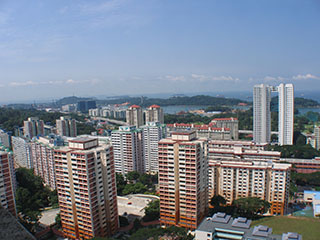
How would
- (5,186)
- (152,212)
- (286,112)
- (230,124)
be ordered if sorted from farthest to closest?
(230,124)
(286,112)
(152,212)
(5,186)

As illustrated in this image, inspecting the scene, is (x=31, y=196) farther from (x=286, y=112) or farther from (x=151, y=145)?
(x=286, y=112)

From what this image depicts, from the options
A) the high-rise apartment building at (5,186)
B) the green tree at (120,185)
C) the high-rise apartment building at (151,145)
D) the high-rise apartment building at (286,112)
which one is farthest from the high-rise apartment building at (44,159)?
the high-rise apartment building at (286,112)

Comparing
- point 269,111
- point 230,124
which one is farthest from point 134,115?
point 269,111

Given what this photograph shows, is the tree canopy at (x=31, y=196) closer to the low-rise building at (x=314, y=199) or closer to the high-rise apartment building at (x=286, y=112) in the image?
the low-rise building at (x=314, y=199)

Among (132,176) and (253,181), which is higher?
(253,181)

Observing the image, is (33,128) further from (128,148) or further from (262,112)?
(262,112)

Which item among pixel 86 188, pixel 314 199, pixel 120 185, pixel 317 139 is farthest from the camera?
pixel 317 139

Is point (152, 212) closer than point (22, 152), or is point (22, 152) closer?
point (152, 212)

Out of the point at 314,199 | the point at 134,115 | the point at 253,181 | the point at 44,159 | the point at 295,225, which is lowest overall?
the point at 295,225
